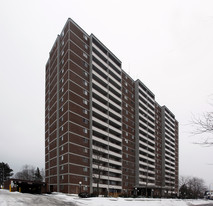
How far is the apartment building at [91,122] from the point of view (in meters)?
65.0

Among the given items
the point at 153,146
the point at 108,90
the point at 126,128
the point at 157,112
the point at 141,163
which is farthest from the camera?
the point at 157,112

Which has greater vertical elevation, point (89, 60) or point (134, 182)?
point (89, 60)

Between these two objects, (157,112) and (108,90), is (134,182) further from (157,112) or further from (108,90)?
(157,112)

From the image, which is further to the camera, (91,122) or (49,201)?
(91,122)

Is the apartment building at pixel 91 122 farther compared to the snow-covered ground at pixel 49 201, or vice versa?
the apartment building at pixel 91 122

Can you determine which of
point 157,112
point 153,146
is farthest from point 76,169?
point 157,112

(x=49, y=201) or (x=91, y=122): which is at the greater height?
(x=91, y=122)

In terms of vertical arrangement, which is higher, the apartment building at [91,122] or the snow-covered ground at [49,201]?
the apartment building at [91,122]

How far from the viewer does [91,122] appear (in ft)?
230

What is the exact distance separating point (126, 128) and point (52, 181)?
33.9 metres

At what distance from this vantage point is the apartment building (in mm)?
65000

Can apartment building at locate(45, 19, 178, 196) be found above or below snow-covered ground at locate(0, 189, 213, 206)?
Answer: above

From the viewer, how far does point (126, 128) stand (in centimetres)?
9444

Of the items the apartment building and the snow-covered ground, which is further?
the apartment building
